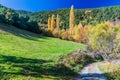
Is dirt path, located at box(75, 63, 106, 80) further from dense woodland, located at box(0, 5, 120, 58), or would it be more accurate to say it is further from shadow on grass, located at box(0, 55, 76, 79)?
dense woodland, located at box(0, 5, 120, 58)

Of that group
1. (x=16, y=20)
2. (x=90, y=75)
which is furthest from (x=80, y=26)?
(x=90, y=75)

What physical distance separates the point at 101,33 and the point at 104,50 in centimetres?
721

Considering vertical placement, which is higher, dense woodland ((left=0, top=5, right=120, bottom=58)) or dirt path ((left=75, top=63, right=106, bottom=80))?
dense woodland ((left=0, top=5, right=120, bottom=58))

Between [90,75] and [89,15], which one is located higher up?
[89,15]

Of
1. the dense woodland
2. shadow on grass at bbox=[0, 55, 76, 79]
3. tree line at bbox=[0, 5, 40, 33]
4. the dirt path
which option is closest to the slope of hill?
the dense woodland

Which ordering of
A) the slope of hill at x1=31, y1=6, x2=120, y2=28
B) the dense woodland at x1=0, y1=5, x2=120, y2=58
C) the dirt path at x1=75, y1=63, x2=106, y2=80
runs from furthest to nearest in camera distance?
the slope of hill at x1=31, y1=6, x2=120, y2=28 < the dense woodland at x1=0, y1=5, x2=120, y2=58 < the dirt path at x1=75, y1=63, x2=106, y2=80

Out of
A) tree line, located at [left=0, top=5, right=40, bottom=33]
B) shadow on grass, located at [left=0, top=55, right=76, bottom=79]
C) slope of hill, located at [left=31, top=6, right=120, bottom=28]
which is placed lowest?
shadow on grass, located at [left=0, top=55, right=76, bottom=79]

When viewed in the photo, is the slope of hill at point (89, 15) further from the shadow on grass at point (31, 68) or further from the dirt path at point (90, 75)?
the shadow on grass at point (31, 68)

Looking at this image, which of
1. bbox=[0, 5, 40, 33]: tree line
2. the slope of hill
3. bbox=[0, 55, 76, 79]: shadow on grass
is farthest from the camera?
the slope of hill

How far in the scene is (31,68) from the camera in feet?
112

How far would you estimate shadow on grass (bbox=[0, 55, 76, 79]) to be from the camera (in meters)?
31.3

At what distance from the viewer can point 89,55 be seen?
61.8 m

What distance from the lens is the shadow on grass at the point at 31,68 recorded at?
103 ft

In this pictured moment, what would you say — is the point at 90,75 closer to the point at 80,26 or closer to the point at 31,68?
the point at 31,68
